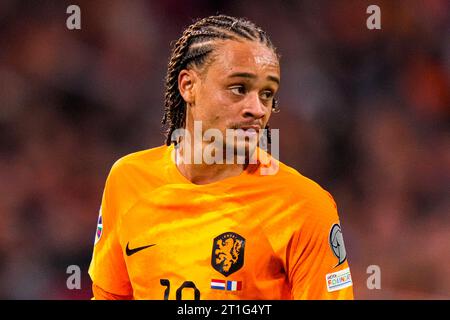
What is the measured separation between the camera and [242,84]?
292cm

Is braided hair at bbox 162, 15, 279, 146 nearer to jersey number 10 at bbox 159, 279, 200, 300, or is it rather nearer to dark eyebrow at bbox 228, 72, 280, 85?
dark eyebrow at bbox 228, 72, 280, 85

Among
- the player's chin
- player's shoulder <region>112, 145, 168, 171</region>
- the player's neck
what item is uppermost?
player's shoulder <region>112, 145, 168, 171</region>

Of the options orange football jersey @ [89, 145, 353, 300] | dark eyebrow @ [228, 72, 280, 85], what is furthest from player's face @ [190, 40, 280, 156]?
orange football jersey @ [89, 145, 353, 300]

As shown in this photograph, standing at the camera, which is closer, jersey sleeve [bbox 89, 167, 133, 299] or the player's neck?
the player's neck

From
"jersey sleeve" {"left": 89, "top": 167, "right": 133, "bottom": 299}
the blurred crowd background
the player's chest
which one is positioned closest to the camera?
the player's chest

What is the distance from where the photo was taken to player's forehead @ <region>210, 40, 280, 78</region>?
2.89 meters

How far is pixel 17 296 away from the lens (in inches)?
217

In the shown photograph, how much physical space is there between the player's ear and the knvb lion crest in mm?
630

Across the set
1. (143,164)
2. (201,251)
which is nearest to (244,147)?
(201,251)

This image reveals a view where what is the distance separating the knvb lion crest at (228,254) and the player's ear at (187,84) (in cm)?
63
